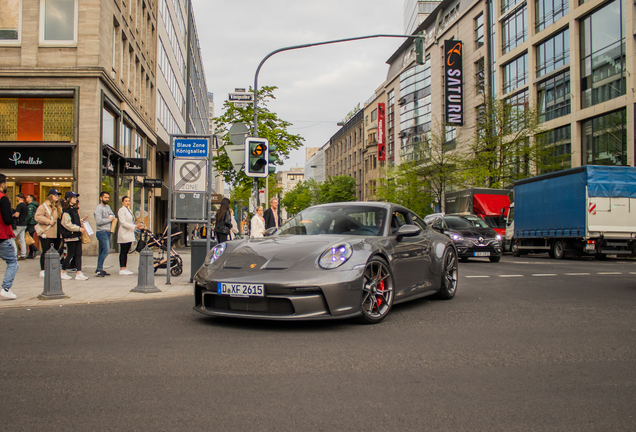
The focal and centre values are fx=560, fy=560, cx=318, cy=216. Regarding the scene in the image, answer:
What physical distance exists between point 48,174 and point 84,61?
13.0ft

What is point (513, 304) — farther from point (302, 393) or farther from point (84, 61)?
point (84, 61)

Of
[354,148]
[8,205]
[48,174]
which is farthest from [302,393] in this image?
[354,148]

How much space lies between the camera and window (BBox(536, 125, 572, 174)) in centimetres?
3152

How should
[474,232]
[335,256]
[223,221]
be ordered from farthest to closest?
[474,232] → [223,221] → [335,256]

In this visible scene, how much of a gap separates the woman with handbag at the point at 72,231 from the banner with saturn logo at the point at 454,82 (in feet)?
124

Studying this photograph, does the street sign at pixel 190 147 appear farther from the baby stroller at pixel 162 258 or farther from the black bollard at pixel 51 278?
the black bollard at pixel 51 278

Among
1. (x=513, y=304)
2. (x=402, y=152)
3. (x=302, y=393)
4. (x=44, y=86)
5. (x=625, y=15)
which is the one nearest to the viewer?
(x=302, y=393)

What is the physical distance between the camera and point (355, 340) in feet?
16.7

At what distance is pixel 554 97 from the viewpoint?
33.3m

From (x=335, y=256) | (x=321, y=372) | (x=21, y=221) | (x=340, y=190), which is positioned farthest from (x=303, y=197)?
(x=321, y=372)

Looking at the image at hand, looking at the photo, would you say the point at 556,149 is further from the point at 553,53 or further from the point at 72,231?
the point at 72,231

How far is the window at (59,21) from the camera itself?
61.5 ft

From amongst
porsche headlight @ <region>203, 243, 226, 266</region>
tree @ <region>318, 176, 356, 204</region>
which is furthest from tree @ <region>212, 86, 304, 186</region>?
tree @ <region>318, 176, 356, 204</region>

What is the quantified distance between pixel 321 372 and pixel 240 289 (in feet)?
5.64
